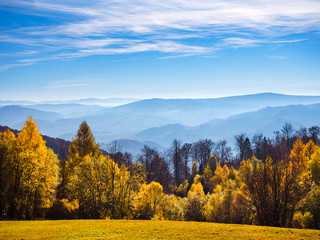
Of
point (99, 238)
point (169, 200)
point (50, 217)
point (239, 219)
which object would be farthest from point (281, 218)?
point (50, 217)

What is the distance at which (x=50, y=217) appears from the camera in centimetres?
3300

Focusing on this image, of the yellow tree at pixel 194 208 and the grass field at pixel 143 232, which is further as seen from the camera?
the yellow tree at pixel 194 208

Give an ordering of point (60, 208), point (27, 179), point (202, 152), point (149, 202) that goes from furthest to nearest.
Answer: point (202, 152) < point (149, 202) < point (60, 208) < point (27, 179)

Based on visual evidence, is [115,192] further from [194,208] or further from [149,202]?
[194,208]

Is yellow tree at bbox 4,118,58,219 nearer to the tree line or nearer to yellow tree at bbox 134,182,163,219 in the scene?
the tree line

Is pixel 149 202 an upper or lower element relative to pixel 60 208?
lower

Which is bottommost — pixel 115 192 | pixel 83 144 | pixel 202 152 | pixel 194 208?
pixel 194 208

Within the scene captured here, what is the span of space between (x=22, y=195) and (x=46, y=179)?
302 centimetres

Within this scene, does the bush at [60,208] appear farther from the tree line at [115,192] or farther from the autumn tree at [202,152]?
the autumn tree at [202,152]

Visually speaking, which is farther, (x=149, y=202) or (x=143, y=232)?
(x=149, y=202)

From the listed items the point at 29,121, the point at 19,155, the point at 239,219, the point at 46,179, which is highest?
the point at 29,121

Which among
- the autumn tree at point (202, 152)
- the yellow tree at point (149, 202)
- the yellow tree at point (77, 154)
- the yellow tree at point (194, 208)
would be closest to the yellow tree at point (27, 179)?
the yellow tree at point (77, 154)

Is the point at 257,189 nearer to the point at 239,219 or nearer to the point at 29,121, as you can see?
the point at 239,219

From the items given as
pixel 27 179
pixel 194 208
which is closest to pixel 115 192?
→ pixel 27 179
